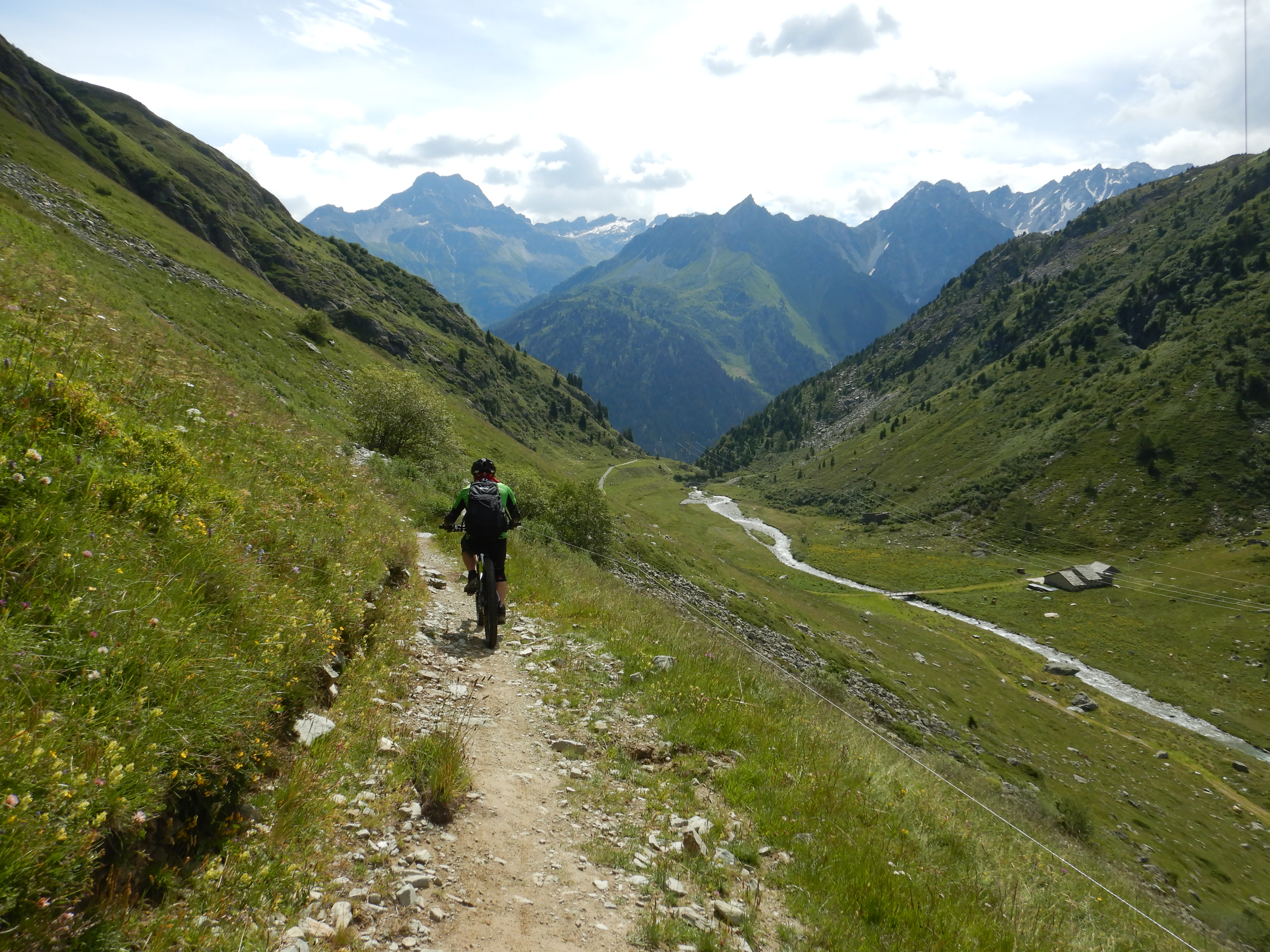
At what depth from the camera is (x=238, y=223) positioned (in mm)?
120688

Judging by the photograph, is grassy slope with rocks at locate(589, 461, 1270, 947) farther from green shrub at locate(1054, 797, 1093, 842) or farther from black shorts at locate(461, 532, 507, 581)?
black shorts at locate(461, 532, 507, 581)

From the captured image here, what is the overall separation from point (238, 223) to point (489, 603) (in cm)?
14535

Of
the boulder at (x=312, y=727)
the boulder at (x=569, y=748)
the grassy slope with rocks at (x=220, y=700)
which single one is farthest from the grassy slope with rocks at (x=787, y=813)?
the boulder at (x=312, y=727)

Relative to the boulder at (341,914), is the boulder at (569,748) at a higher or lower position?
lower

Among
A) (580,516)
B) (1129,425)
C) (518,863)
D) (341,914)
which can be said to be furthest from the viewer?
(1129,425)

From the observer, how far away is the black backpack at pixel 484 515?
1226cm

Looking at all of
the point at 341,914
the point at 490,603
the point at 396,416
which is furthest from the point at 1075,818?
the point at 396,416

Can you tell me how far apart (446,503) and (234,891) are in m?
20.4

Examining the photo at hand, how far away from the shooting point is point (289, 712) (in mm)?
6336

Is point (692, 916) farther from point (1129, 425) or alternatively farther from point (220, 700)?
point (1129, 425)

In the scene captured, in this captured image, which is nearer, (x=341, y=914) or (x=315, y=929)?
(x=315, y=929)

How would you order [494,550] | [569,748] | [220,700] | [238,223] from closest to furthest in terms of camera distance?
1. [220,700]
2. [569,748]
3. [494,550]
4. [238,223]

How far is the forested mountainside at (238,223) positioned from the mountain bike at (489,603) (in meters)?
79.7

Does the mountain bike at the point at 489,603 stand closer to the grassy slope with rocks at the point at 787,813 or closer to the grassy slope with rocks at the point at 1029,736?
the grassy slope with rocks at the point at 787,813
